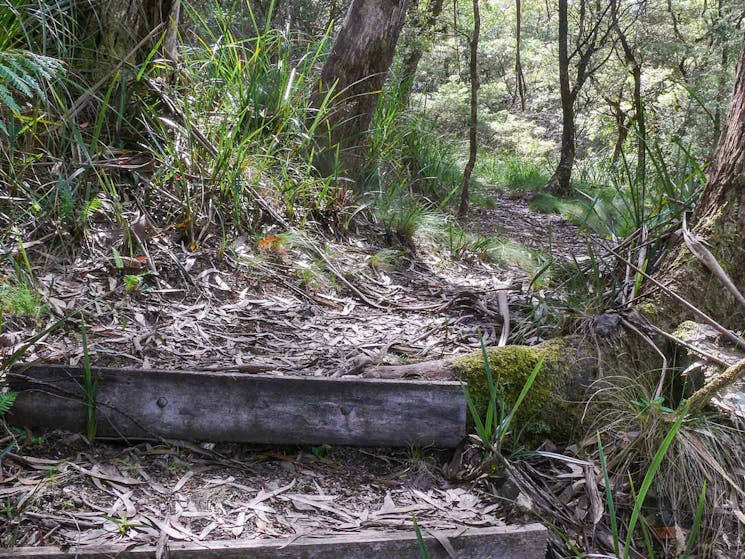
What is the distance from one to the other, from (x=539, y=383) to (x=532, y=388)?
1.8 inches

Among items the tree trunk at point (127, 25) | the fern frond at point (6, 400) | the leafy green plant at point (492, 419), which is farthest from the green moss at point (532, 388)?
the tree trunk at point (127, 25)

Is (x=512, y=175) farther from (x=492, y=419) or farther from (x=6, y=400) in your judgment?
(x=6, y=400)

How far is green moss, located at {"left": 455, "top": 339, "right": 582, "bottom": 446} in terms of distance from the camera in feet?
8.45

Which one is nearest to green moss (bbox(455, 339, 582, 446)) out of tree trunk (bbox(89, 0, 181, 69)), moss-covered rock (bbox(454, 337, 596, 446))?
moss-covered rock (bbox(454, 337, 596, 446))

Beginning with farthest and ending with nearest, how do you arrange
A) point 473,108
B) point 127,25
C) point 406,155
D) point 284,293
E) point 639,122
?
1. point 639,122
2. point 406,155
3. point 473,108
4. point 127,25
5. point 284,293

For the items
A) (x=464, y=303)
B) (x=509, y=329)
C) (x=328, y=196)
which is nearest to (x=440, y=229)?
(x=328, y=196)

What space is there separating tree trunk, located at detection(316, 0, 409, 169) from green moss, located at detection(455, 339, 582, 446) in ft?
8.88

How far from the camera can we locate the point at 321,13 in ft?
33.4

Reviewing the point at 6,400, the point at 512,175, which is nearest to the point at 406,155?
the point at 512,175

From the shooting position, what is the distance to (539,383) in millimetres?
2646

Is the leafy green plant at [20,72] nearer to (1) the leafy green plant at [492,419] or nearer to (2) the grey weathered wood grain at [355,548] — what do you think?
Answer: (2) the grey weathered wood grain at [355,548]

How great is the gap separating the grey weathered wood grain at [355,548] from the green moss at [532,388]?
1.96 feet

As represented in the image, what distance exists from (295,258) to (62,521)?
7.23ft

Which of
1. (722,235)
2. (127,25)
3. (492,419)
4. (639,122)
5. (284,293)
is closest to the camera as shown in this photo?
(492,419)
